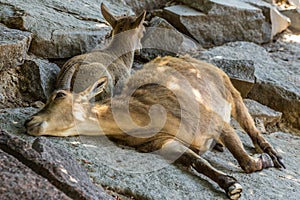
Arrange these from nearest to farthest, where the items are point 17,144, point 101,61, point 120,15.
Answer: point 17,144 → point 101,61 → point 120,15

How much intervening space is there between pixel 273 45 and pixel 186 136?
195 inches

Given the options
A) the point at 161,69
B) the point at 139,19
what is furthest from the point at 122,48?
the point at 161,69

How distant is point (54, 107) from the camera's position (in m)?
4.46

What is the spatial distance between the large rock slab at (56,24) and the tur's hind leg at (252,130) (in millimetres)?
1772

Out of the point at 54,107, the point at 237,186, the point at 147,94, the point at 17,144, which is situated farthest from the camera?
the point at 147,94

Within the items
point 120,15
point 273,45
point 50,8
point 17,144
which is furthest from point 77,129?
point 273,45

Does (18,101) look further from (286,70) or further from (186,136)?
(286,70)

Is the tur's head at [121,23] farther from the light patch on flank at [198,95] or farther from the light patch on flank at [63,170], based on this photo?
the light patch on flank at [63,170]

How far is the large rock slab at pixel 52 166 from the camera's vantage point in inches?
116

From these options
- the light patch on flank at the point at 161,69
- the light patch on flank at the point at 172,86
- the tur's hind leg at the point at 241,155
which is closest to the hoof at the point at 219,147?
the tur's hind leg at the point at 241,155

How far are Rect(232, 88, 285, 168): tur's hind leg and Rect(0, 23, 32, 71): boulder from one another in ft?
7.09

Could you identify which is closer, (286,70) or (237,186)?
(237,186)

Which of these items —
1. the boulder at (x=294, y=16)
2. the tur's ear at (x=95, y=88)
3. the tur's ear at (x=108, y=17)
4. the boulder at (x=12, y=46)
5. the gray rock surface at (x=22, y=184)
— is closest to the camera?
the gray rock surface at (x=22, y=184)

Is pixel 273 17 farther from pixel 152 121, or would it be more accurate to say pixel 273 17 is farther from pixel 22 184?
pixel 22 184
